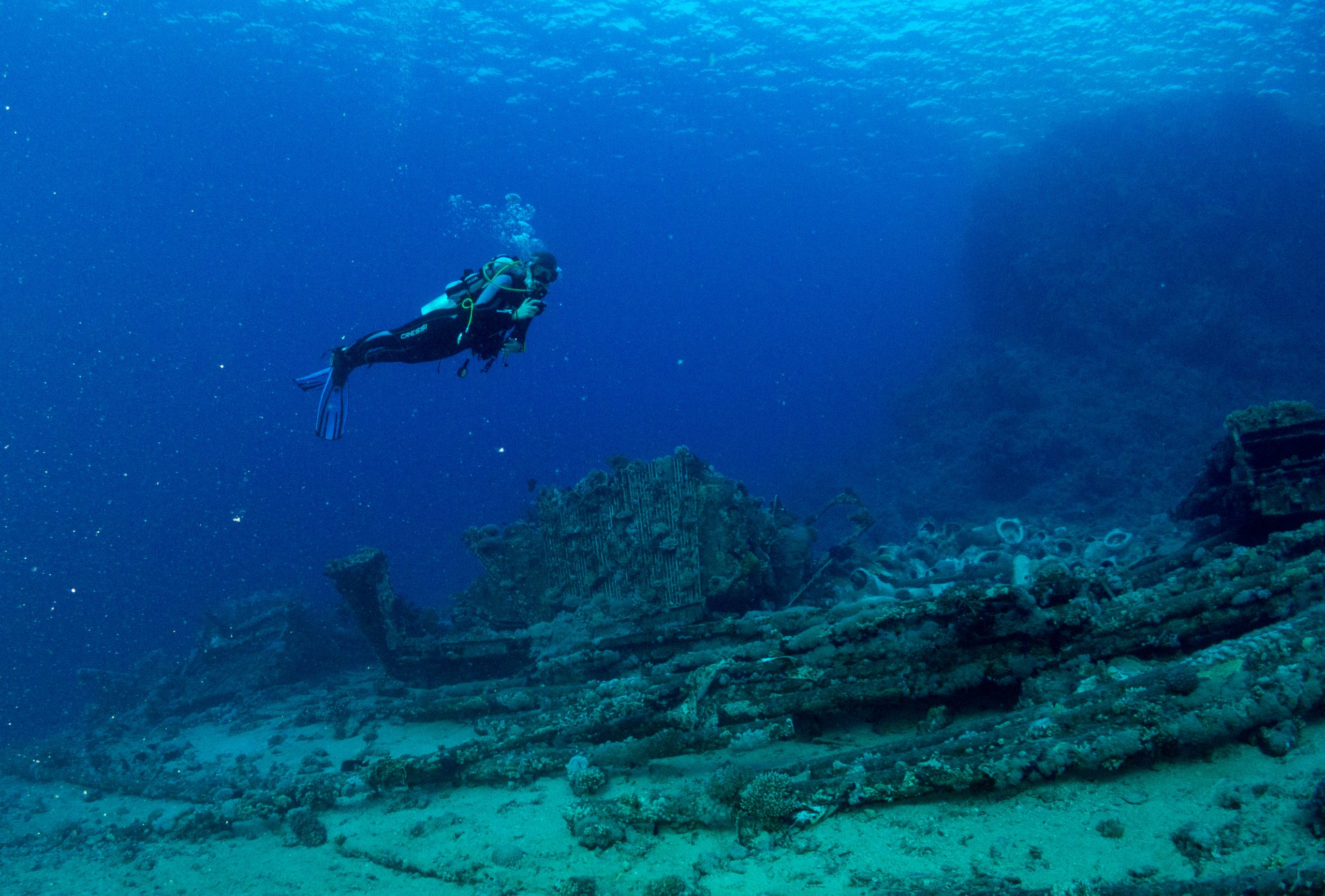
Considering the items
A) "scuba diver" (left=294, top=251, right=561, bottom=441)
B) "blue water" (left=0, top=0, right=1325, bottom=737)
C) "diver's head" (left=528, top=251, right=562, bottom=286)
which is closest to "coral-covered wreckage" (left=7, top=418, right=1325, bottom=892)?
"scuba diver" (left=294, top=251, right=561, bottom=441)

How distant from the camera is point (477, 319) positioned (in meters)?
7.05

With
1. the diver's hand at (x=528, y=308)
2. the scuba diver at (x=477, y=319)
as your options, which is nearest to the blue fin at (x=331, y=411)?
the scuba diver at (x=477, y=319)

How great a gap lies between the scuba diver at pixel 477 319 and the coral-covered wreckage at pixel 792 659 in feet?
8.13

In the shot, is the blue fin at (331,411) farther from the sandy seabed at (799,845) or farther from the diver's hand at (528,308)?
the sandy seabed at (799,845)

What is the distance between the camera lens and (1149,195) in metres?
24.0

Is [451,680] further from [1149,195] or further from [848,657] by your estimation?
[1149,195]

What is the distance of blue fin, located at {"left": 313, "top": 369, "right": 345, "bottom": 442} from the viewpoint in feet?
25.9

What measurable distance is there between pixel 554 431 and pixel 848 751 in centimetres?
10519

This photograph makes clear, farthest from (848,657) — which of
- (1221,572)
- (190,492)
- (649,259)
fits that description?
(190,492)

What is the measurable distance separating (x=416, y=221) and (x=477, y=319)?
255 ft

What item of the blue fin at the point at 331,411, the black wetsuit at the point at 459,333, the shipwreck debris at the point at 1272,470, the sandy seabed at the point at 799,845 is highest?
the black wetsuit at the point at 459,333

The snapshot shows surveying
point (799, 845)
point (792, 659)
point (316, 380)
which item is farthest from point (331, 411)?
point (799, 845)

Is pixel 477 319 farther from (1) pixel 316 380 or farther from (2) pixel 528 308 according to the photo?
(1) pixel 316 380

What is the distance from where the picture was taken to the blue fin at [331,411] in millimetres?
7902
